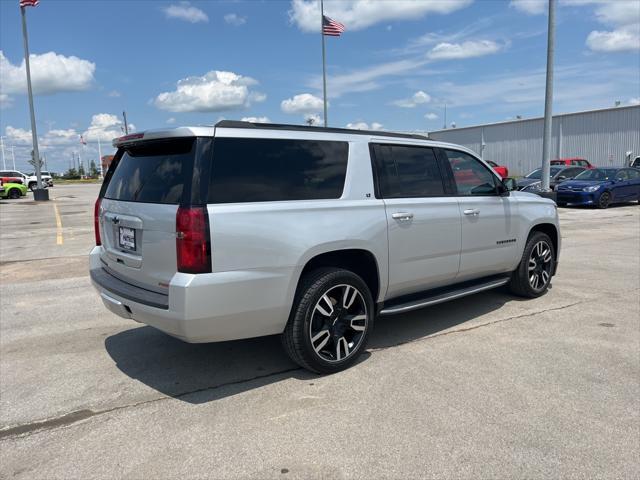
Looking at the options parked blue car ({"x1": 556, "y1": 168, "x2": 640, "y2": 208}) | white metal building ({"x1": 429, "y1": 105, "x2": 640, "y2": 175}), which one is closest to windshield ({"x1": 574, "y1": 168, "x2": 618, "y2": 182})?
parked blue car ({"x1": 556, "y1": 168, "x2": 640, "y2": 208})

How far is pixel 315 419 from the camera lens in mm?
3266

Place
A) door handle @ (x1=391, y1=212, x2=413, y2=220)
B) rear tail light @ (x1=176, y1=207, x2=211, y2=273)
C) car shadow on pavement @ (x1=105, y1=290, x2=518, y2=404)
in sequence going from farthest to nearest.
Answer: door handle @ (x1=391, y1=212, x2=413, y2=220) → car shadow on pavement @ (x1=105, y1=290, x2=518, y2=404) → rear tail light @ (x1=176, y1=207, x2=211, y2=273)

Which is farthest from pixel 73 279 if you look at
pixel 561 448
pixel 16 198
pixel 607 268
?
pixel 16 198

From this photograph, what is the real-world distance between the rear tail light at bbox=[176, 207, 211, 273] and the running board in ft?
5.77

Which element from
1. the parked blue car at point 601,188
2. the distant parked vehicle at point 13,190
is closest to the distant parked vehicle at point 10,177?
the distant parked vehicle at point 13,190

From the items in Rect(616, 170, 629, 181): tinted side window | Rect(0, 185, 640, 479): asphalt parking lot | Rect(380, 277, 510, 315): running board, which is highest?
Rect(616, 170, 629, 181): tinted side window

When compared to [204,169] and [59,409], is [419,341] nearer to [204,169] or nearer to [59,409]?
[204,169]

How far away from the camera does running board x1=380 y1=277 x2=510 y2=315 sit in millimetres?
4375

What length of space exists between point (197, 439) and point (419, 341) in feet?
7.66

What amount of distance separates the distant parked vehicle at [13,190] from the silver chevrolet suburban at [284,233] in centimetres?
3090

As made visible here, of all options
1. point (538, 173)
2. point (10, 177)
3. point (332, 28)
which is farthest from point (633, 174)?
point (10, 177)

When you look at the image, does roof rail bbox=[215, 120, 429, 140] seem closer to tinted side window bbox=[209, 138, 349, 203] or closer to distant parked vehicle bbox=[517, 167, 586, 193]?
tinted side window bbox=[209, 138, 349, 203]

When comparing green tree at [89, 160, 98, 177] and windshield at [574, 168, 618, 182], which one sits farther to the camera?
green tree at [89, 160, 98, 177]

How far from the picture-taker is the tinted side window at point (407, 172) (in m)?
4.34
